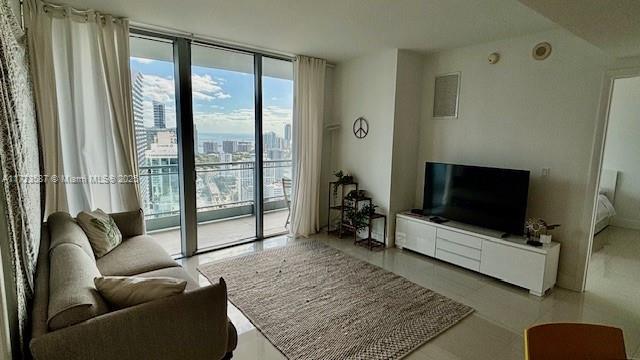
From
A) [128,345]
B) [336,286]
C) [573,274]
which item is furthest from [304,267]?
[573,274]

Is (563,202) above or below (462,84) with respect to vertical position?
below

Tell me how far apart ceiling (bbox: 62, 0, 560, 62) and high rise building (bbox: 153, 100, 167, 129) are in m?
0.86

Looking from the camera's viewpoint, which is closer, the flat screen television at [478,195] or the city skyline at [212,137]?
the flat screen television at [478,195]

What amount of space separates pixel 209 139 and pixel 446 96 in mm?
3168

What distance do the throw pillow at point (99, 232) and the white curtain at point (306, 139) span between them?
2384 mm

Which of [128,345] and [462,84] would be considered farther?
[462,84]

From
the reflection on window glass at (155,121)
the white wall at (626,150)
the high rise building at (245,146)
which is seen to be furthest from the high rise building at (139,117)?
the white wall at (626,150)

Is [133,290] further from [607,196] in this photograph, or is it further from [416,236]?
[607,196]

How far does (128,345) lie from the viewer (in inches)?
52.6

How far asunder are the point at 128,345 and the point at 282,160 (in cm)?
393

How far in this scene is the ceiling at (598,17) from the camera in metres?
1.69

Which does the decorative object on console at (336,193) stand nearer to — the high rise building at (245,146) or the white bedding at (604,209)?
the high rise building at (245,146)

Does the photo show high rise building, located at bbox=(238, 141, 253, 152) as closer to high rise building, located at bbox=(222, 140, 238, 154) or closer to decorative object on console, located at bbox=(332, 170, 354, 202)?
high rise building, located at bbox=(222, 140, 238, 154)

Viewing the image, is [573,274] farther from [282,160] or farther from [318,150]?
[282,160]
